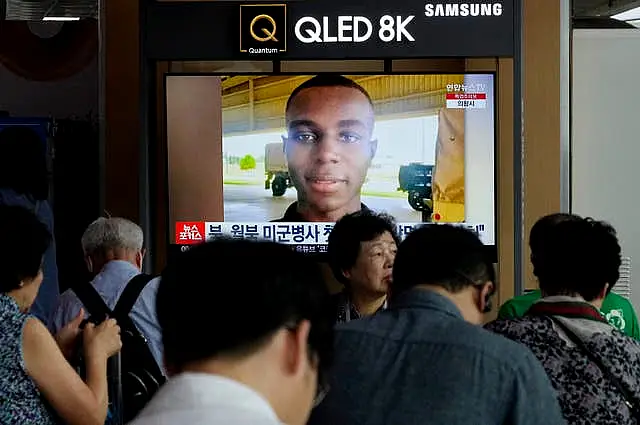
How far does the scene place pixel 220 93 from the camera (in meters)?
6.14

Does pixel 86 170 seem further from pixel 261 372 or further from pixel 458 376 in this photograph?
pixel 261 372

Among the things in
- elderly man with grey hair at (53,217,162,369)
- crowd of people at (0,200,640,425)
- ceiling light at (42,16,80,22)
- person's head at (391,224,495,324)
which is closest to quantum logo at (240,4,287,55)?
elderly man with grey hair at (53,217,162,369)

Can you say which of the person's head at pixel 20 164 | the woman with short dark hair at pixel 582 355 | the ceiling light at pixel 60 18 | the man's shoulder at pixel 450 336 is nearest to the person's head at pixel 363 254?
the woman with short dark hair at pixel 582 355

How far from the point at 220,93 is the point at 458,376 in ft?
14.0

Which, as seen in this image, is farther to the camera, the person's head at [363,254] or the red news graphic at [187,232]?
the red news graphic at [187,232]

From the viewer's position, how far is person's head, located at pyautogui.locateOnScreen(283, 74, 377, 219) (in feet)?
19.9

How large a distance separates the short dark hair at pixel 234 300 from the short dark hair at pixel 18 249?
1.47m

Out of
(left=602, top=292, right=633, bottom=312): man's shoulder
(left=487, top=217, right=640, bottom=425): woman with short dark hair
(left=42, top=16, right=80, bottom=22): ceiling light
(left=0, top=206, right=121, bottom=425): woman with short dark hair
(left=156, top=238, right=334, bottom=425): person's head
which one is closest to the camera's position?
(left=156, top=238, right=334, bottom=425): person's head

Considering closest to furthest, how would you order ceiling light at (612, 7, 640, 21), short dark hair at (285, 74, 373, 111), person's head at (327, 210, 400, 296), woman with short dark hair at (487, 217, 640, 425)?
woman with short dark hair at (487, 217, 640, 425), person's head at (327, 210, 400, 296), short dark hair at (285, 74, 373, 111), ceiling light at (612, 7, 640, 21)

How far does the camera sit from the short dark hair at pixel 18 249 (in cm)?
282

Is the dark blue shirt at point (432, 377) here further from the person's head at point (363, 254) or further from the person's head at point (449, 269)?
the person's head at point (363, 254)

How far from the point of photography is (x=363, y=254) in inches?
152

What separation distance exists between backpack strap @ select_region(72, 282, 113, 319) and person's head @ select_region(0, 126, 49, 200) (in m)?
1.20

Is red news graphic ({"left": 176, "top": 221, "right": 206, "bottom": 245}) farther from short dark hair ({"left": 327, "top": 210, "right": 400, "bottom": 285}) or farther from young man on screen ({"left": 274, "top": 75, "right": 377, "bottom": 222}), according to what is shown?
short dark hair ({"left": 327, "top": 210, "right": 400, "bottom": 285})
